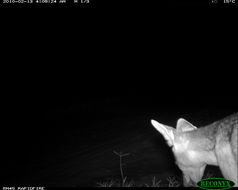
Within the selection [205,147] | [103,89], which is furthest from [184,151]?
[103,89]

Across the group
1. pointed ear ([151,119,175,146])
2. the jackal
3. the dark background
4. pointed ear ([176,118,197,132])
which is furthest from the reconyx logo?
the dark background

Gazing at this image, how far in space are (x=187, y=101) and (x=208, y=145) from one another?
11.8m

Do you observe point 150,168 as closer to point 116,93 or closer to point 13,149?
point 13,149

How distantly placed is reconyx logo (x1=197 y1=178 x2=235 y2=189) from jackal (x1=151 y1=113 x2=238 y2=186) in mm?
118

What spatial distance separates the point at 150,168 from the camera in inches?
258

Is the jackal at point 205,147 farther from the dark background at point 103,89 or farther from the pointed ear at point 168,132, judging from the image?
the dark background at point 103,89

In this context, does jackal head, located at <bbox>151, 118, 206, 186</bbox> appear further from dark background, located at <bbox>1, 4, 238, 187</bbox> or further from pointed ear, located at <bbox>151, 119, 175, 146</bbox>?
dark background, located at <bbox>1, 4, 238, 187</bbox>

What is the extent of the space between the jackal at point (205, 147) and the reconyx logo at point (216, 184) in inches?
4.6

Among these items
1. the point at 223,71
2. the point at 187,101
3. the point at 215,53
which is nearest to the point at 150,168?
the point at 187,101

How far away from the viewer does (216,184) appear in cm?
362

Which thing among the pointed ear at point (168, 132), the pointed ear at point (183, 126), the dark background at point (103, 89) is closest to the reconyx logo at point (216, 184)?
the pointed ear at point (168, 132)

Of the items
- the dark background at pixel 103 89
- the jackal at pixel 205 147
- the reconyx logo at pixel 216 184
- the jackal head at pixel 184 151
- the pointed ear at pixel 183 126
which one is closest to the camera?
the jackal at pixel 205 147

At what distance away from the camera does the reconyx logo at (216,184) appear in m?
3.37

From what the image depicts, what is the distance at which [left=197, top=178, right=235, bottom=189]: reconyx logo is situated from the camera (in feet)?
11.1
